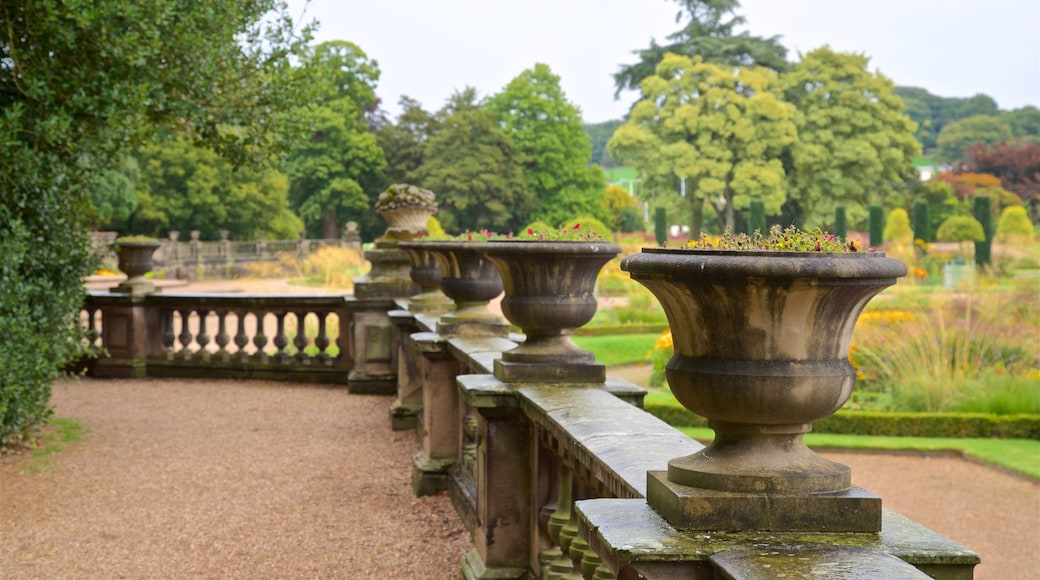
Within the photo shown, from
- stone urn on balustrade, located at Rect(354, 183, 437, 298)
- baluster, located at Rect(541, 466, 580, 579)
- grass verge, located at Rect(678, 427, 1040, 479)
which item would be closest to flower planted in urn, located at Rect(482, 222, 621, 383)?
baluster, located at Rect(541, 466, 580, 579)

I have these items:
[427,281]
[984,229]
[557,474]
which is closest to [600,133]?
[984,229]

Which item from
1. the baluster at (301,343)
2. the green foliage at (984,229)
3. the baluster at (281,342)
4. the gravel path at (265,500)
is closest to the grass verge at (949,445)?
the gravel path at (265,500)

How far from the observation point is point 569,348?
485 centimetres

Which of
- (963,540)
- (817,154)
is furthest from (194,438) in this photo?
(817,154)

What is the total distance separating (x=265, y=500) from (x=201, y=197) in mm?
46205

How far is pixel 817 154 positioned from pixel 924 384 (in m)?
41.2

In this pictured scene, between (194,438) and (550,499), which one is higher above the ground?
(550,499)

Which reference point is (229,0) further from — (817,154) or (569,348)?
(817,154)

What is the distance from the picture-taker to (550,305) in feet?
15.4

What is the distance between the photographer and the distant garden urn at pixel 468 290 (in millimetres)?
7031

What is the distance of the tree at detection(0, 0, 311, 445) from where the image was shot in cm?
721

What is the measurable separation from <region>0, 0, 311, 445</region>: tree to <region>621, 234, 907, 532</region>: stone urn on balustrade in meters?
5.81

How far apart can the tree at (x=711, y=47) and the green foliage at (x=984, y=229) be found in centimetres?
2121

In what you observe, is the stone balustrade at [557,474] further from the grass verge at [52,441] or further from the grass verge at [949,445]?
the grass verge at [949,445]
